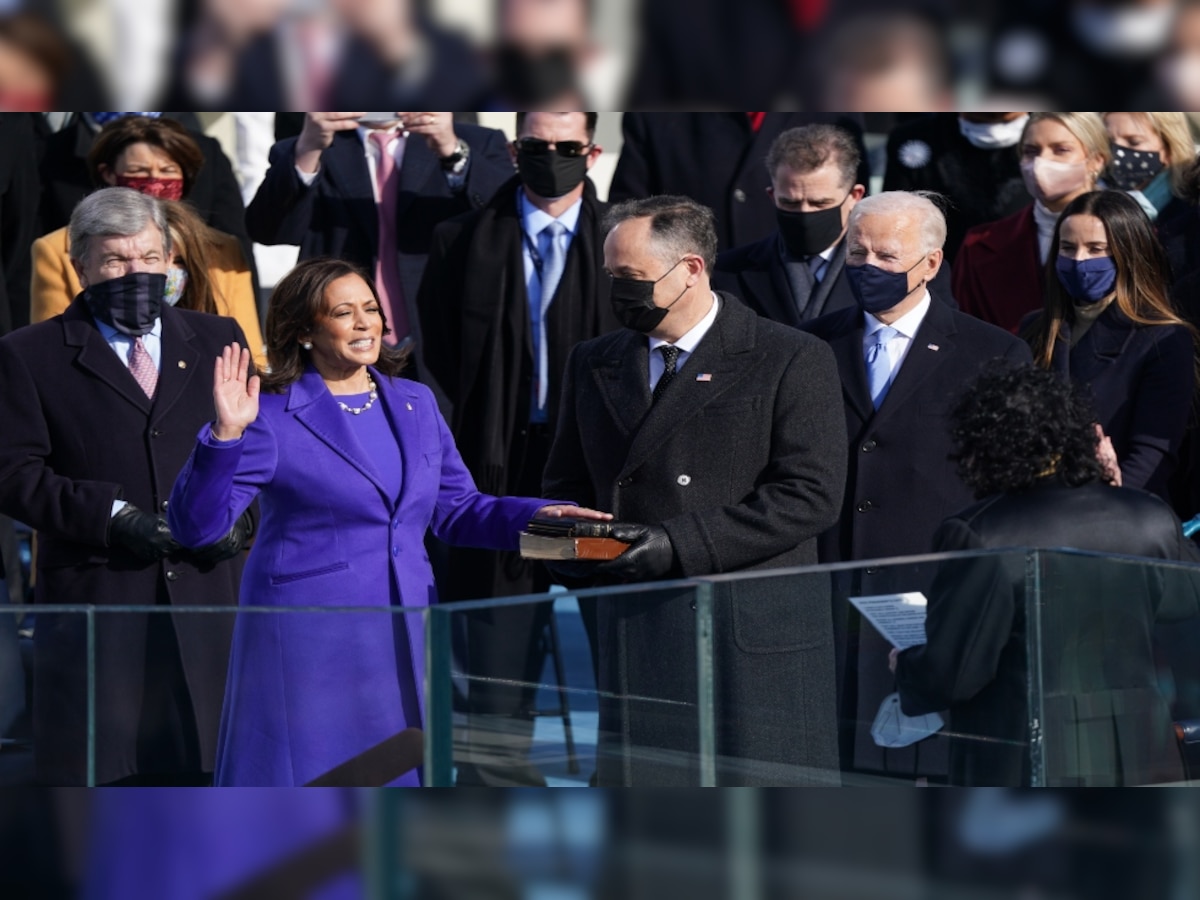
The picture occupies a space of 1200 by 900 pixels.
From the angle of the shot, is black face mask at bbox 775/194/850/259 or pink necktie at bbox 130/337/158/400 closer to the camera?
pink necktie at bbox 130/337/158/400

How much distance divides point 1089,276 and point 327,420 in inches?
90.4

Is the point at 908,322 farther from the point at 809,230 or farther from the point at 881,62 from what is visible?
the point at 881,62

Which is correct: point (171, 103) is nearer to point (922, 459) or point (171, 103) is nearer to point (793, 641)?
point (793, 641)

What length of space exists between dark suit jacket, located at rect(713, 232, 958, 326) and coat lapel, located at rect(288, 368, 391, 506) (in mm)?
1592

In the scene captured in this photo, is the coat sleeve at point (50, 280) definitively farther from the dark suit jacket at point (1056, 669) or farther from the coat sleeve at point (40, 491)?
the dark suit jacket at point (1056, 669)

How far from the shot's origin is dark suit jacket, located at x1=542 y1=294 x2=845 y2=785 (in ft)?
11.5

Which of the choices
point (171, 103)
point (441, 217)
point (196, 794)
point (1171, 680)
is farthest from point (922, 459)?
point (171, 103)

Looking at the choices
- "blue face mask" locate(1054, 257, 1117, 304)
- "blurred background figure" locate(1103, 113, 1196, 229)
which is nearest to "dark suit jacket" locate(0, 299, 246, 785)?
"blue face mask" locate(1054, 257, 1117, 304)

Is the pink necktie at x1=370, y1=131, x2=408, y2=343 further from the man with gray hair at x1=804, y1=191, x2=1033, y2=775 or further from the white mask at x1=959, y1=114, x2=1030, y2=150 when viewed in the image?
the white mask at x1=959, y1=114, x2=1030, y2=150

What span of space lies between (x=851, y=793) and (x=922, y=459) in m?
1.69

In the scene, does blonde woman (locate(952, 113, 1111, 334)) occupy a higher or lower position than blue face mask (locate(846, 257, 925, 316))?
higher

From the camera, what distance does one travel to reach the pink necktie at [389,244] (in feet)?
19.2

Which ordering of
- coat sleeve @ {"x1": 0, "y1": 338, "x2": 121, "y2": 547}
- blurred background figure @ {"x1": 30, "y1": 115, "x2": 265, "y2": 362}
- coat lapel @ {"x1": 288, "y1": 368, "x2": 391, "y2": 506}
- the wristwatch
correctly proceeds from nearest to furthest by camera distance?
coat lapel @ {"x1": 288, "y1": 368, "x2": 391, "y2": 506}, coat sleeve @ {"x1": 0, "y1": 338, "x2": 121, "y2": 547}, blurred background figure @ {"x1": 30, "y1": 115, "x2": 265, "y2": 362}, the wristwatch

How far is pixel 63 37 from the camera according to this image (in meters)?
1.85
